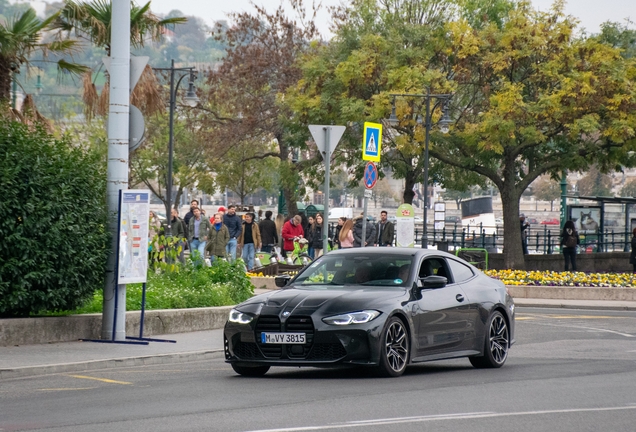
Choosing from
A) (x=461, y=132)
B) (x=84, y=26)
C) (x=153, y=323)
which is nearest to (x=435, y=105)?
(x=461, y=132)

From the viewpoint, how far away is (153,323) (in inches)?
669

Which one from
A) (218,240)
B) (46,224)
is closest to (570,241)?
(218,240)

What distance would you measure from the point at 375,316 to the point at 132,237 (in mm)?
4791

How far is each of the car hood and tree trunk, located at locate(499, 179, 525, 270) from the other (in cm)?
2794

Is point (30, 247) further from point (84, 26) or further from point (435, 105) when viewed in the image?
point (435, 105)

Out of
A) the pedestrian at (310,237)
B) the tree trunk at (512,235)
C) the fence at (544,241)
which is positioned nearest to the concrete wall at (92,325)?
the pedestrian at (310,237)

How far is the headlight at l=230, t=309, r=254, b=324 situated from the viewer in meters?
12.1

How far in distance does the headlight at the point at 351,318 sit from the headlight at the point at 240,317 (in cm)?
78

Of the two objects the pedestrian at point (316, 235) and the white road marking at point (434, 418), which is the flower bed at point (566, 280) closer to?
the pedestrian at point (316, 235)

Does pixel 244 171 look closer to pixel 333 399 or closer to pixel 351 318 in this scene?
pixel 351 318

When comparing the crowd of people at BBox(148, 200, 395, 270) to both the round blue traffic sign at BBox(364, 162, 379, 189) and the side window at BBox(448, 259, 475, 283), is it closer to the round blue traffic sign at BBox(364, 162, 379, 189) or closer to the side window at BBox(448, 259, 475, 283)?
the round blue traffic sign at BBox(364, 162, 379, 189)

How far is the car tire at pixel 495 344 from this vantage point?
13.8m

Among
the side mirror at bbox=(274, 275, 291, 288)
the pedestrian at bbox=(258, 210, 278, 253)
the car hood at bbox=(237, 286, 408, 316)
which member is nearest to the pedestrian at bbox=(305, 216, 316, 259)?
the pedestrian at bbox=(258, 210, 278, 253)

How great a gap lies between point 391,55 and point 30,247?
90.9ft
